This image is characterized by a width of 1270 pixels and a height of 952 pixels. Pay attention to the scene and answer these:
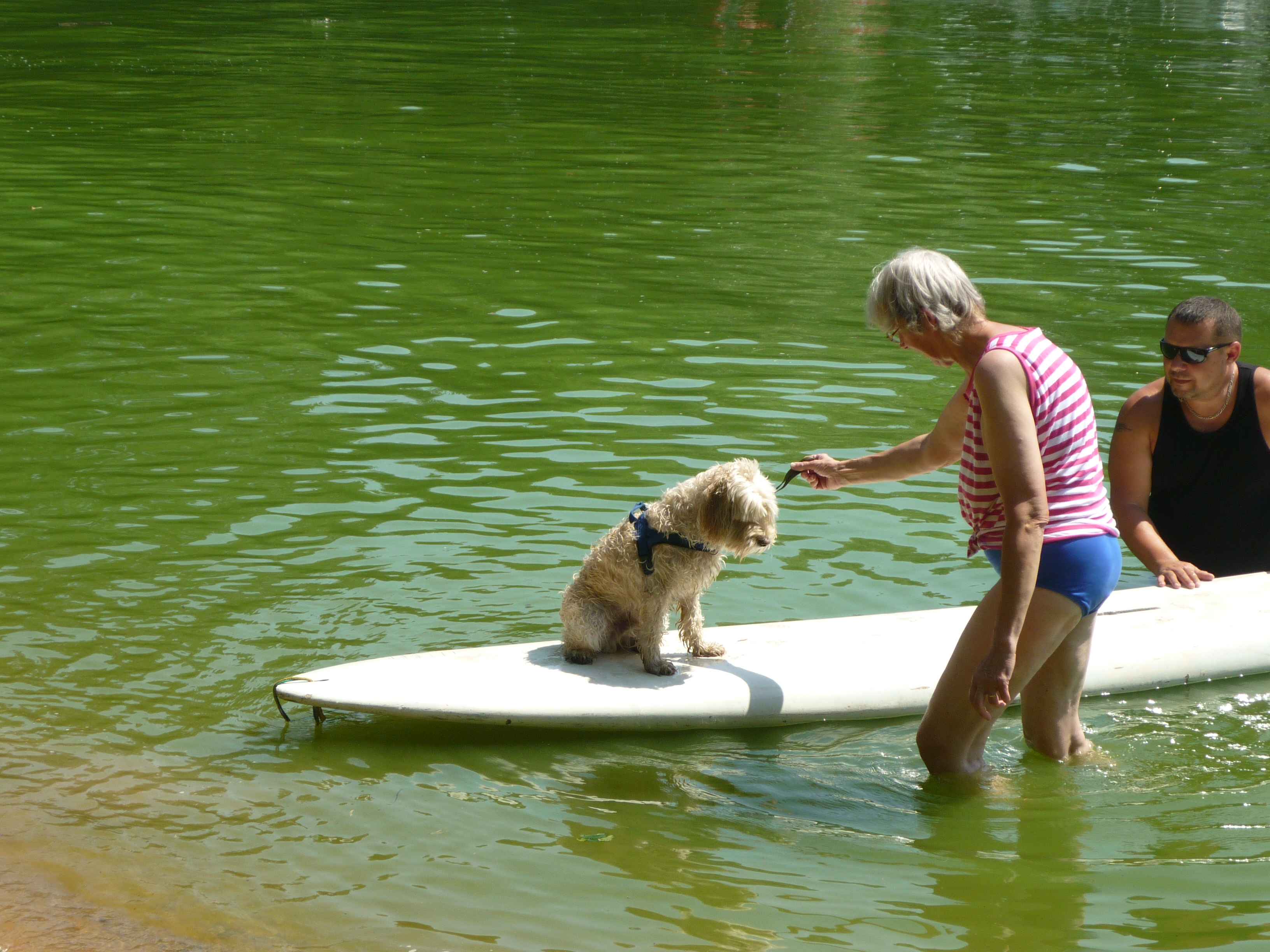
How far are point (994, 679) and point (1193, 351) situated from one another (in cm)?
201

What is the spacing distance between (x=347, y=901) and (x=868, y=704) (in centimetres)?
219

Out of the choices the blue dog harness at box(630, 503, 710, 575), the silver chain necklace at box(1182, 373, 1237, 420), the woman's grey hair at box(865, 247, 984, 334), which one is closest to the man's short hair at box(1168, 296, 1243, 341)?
the silver chain necklace at box(1182, 373, 1237, 420)

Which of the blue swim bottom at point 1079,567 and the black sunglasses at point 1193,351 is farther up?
the black sunglasses at point 1193,351

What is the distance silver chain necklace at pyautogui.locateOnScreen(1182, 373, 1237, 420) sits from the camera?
548 centimetres

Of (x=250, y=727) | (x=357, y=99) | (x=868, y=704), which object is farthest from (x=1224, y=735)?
(x=357, y=99)

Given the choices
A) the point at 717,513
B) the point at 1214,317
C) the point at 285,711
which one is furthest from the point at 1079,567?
the point at 285,711

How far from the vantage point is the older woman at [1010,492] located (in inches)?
151

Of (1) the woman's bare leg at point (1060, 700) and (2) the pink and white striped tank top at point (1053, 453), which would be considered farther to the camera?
(1) the woman's bare leg at point (1060, 700)

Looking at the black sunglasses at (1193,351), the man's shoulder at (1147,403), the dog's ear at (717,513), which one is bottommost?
the dog's ear at (717,513)

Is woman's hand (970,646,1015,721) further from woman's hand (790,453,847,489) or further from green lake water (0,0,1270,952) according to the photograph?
woman's hand (790,453,847,489)

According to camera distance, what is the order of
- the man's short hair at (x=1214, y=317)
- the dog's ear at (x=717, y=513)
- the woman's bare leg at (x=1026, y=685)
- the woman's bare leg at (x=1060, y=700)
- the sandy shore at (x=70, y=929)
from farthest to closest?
the man's short hair at (x=1214, y=317) → the dog's ear at (x=717, y=513) → the woman's bare leg at (x=1060, y=700) → the woman's bare leg at (x=1026, y=685) → the sandy shore at (x=70, y=929)

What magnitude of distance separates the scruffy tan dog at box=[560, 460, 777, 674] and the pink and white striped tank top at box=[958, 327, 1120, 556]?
85cm

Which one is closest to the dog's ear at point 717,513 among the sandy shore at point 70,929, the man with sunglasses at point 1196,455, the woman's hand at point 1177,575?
the man with sunglasses at point 1196,455

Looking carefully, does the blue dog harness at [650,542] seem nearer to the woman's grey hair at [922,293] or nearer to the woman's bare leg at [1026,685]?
the woman's bare leg at [1026,685]
